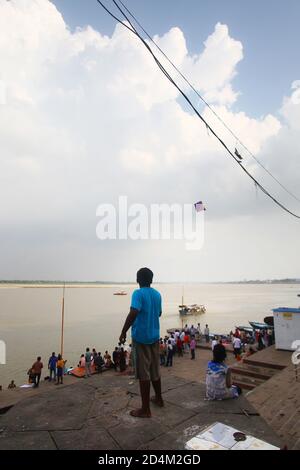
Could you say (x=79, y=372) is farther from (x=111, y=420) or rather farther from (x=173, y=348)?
(x=111, y=420)

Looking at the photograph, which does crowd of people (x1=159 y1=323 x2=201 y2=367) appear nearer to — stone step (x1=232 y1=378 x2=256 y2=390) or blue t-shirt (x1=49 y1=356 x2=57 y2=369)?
stone step (x1=232 y1=378 x2=256 y2=390)

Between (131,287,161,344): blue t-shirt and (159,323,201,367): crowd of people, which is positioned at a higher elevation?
(131,287,161,344): blue t-shirt

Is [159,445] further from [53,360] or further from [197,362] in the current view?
[197,362]

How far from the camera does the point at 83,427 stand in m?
3.04

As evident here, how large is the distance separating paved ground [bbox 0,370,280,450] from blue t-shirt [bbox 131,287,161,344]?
35.9 inches

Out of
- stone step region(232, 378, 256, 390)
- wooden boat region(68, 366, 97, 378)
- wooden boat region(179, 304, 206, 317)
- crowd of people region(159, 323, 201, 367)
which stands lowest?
wooden boat region(179, 304, 206, 317)

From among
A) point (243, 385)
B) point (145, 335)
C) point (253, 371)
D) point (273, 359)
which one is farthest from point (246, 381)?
point (145, 335)

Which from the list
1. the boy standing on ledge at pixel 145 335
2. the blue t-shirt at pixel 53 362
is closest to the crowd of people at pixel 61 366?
the blue t-shirt at pixel 53 362

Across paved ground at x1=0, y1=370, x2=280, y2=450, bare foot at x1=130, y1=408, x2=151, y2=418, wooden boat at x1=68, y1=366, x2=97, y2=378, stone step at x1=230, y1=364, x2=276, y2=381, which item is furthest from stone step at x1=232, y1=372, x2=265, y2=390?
bare foot at x1=130, y1=408, x2=151, y2=418

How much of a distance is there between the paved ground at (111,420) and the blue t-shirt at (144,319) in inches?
35.9

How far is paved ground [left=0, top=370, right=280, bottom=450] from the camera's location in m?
2.74

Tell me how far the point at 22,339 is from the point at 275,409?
100 ft

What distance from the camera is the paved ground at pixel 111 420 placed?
2.74 meters

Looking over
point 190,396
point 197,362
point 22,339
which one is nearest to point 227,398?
point 190,396
